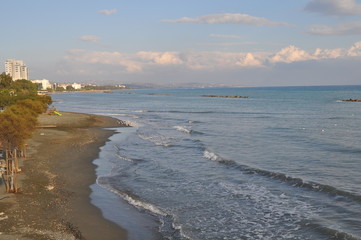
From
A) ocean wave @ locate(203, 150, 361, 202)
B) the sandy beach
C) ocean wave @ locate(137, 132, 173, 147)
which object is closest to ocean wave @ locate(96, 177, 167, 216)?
the sandy beach

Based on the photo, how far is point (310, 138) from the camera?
39.5m

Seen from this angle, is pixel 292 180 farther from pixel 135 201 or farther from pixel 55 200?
pixel 55 200

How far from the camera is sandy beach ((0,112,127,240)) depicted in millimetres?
13914

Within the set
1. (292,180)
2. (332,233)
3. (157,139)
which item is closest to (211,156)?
(292,180)

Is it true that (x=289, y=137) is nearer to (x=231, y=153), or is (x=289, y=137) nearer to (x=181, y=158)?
(x=231, y=153)

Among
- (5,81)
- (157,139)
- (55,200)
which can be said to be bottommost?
(55,200)

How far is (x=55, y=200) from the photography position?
17.9 meters

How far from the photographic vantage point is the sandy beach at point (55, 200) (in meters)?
13.9

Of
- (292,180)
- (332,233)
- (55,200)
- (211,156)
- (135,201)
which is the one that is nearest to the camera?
(332,233)

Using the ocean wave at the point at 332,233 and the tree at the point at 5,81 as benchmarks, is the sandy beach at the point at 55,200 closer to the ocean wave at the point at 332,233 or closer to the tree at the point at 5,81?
the ocean wave at the point at 332,233

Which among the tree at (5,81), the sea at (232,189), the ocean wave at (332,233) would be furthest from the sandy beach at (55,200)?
the tree at (5,81)

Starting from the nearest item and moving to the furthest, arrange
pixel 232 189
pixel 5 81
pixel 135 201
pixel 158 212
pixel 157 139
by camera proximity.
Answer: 1. pixel 158 212
2. pixel 135 201
3. pixel 232 189
4. pixel 157 139
5. pixel 5 81

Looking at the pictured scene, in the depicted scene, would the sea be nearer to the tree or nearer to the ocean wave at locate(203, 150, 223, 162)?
the ocean wave at locate(203, 150, 223, 162)

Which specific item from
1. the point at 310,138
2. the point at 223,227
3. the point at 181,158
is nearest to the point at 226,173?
the point at 181,158
